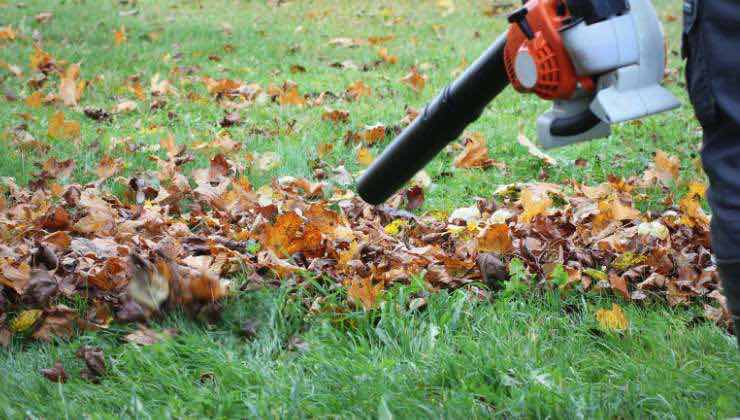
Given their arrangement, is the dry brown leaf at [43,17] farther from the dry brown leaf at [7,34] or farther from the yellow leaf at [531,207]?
the yellow leaf at [531,207]

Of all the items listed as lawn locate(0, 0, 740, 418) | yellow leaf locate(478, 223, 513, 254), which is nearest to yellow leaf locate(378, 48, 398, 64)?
lawn locate(0, 0, 740, 418)

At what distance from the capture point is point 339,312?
214cm

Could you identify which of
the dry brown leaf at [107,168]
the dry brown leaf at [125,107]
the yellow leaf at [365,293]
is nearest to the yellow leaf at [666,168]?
the yellow leaf at [365,293]

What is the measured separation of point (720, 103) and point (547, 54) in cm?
29

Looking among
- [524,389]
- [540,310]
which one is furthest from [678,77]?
[524,389]

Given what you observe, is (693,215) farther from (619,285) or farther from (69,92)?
(69,92)

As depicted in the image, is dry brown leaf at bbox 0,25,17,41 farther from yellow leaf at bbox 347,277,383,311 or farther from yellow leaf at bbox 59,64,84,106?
yellow leaf at bbox 347,277,383,311

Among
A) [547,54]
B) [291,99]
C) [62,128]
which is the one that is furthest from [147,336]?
[291,99]

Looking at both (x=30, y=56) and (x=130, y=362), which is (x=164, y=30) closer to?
(x=30, y=56)

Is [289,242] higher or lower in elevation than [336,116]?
higher

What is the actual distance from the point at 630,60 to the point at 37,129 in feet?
11.9

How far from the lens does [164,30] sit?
728 centimetres

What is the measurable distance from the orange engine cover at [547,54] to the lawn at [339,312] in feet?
2.04

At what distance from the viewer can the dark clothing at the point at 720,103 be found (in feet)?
3.61
